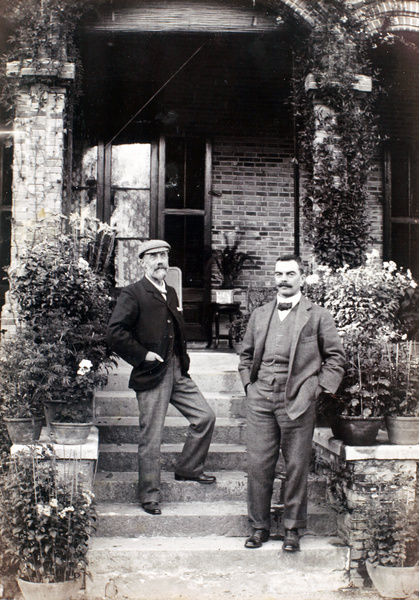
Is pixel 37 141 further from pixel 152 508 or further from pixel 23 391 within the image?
pixel 152 508

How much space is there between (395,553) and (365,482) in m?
0.59

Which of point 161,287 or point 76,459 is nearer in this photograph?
point 76,459

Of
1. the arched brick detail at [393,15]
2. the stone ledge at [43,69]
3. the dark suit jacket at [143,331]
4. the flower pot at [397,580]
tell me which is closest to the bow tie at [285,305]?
the dark suit jacket at [143,331]

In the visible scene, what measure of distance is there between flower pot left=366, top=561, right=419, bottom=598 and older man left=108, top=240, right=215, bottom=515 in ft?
4.80

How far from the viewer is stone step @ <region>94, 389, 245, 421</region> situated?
19.9ft

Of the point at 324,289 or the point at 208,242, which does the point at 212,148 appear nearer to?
the point at 208,242

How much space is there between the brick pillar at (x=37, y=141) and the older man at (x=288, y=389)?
138 inches

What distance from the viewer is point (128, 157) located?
30.3 feet

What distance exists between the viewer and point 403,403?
4.88m

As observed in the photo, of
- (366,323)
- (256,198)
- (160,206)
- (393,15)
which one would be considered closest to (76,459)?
(366,323)

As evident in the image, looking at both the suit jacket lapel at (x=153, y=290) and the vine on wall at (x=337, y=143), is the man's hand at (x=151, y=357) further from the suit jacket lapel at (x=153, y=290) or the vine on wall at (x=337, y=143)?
the vine on wall at (x=337, y=143)

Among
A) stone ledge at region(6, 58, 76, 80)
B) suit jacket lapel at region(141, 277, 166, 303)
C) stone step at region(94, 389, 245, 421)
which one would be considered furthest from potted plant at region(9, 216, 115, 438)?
stone ledge at region(6, 58, 76, 80)

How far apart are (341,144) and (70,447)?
16.3 feet

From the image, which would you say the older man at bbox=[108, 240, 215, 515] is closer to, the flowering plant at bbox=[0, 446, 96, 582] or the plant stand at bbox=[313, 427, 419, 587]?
the flowering plant at bbox=[0, 446, 96, 582]
